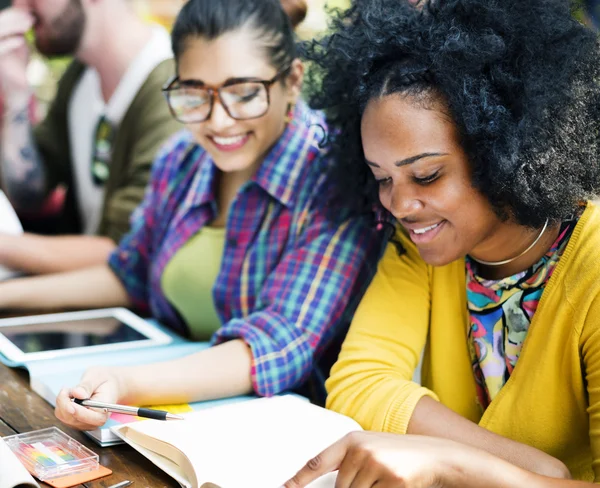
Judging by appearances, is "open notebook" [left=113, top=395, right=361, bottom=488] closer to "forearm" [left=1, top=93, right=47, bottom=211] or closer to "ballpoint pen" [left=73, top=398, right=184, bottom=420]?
"ballpoint pen" [left=73, top=398, right=184, bottom=420]

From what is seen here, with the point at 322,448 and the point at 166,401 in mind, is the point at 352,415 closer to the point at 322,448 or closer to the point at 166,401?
the point at 322,448

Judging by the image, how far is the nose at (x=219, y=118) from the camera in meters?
1.48

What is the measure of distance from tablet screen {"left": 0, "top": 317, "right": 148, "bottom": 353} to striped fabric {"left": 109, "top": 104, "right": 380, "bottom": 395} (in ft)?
0.44

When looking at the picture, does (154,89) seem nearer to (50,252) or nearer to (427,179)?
(50,252)

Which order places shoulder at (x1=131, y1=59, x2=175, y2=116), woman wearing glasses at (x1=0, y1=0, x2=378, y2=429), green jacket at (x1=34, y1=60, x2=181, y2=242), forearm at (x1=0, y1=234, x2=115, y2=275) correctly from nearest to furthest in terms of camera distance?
1. woman wearing glasses at (x1=0, y1=0, x2=378, y2=429)
2. forearm at (x1=0, y1=234, x2=115, y2=275)
3. green jacket at (x1=34, y1=60, x2=181, y2=242)
4. shoulder at (x1=131, y1=59, x2=175, y2=116)

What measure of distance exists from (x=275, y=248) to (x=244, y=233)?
0.09m

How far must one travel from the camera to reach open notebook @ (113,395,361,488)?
0.98m

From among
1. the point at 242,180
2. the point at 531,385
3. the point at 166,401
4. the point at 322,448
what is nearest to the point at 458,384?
the point at 531,385

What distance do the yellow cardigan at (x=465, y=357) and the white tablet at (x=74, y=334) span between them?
52 cm

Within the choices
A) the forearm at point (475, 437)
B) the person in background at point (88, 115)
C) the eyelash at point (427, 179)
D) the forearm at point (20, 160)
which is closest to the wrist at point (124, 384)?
the forearm at point (475, 437)

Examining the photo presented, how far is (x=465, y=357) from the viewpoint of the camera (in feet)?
4.41

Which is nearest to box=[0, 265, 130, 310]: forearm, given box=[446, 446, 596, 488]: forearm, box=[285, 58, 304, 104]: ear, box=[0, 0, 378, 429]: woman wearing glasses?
box=[0, 0, 378, 429]: woman wearing glasses

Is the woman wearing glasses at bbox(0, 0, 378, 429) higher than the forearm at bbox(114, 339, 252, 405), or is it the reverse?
the woman wearing glasses at bbox(0, 0, 378, 429)

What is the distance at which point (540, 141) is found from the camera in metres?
1.11
